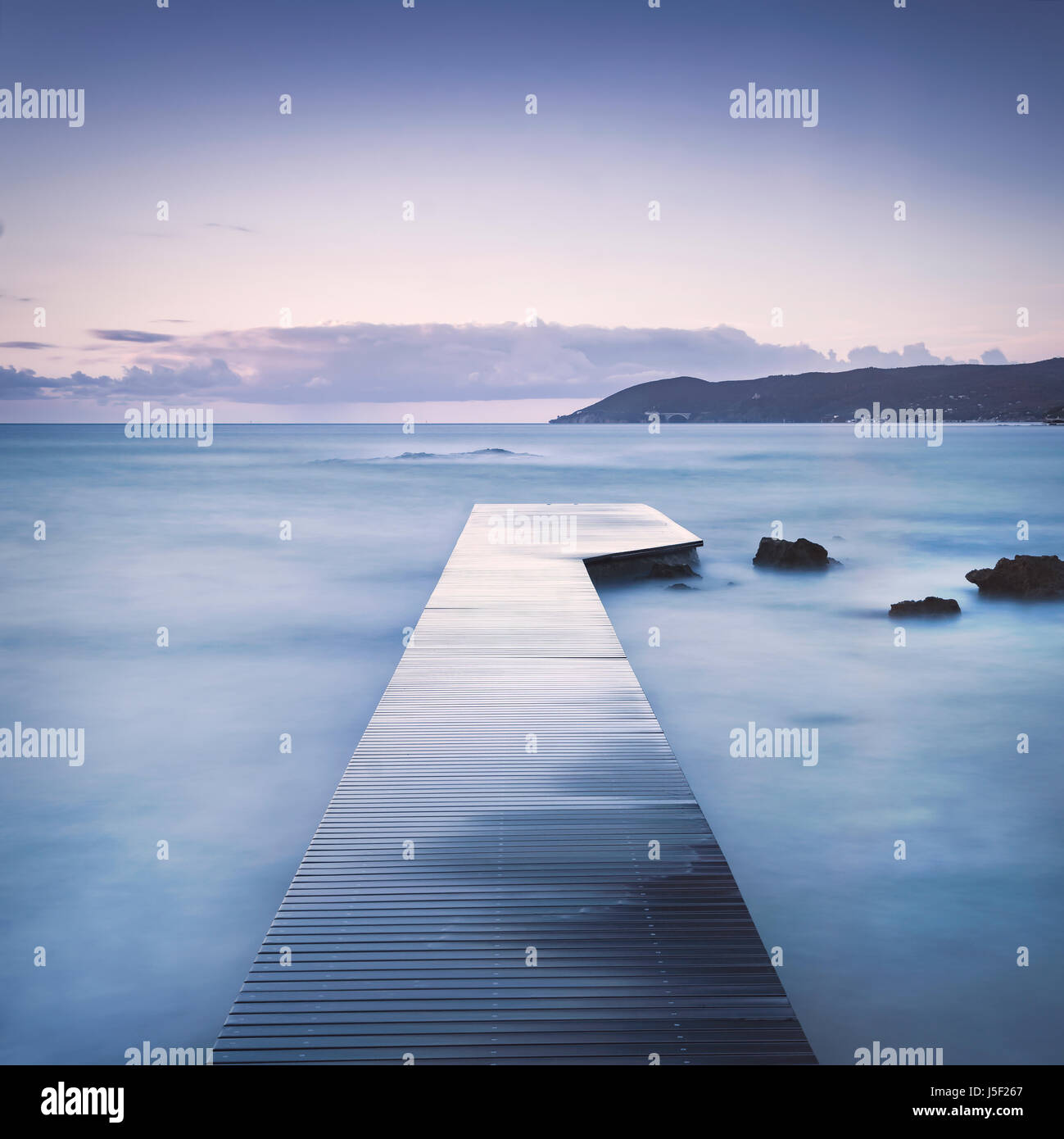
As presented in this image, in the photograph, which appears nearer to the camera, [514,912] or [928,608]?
[514,912]

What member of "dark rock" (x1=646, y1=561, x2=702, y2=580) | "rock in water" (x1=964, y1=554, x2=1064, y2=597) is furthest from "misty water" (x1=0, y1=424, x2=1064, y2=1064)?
"rock in water" (x1=964, y1=554, x2=1064, y2=597)

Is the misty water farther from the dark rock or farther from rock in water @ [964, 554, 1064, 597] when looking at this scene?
rock in water @ [964, 554, 1064, 597]

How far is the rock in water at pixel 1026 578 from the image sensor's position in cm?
1070

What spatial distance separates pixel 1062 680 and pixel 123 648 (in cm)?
950

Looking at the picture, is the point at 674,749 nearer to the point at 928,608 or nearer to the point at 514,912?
the point at 514,912

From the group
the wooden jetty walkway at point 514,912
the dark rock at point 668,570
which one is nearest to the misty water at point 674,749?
the dark rock at point 668,570

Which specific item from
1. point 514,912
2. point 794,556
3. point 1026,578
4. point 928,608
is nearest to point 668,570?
point 794,556

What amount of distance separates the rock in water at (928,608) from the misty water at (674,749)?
0.79ft

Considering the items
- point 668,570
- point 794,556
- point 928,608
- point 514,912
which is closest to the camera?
point 514,912

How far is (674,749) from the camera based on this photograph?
6.60 meters

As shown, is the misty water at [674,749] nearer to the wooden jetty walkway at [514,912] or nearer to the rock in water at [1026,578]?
the rock in water at [1026,578]

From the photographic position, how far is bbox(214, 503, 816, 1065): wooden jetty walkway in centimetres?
225

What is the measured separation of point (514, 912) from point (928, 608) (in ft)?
28.9
